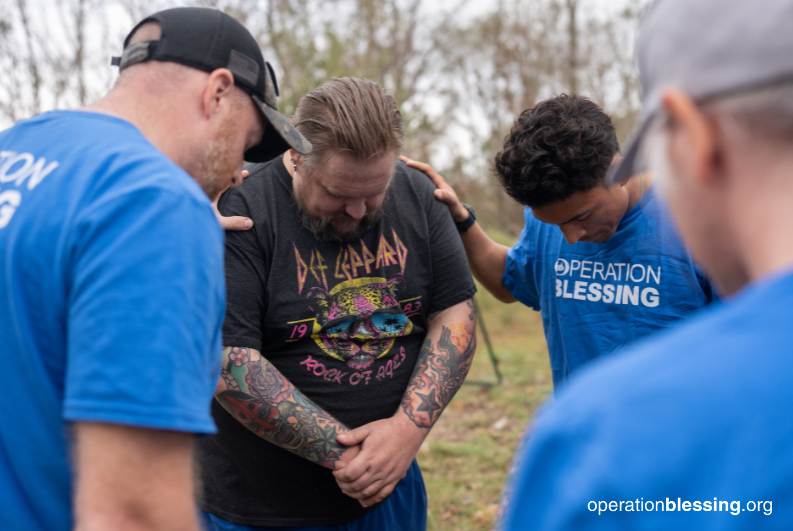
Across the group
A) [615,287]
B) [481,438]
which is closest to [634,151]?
[615,287]

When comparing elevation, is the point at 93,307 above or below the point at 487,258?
above

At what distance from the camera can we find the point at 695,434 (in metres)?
0.79

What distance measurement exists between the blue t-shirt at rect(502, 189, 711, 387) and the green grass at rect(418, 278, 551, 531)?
2.53m

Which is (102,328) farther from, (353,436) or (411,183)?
(411,183)

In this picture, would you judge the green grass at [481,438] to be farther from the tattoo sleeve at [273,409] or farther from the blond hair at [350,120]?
the blond hair at [350,120]

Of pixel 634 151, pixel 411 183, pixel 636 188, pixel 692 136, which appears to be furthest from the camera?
Result: pixel 411 183

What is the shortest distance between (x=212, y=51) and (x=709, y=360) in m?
1.40

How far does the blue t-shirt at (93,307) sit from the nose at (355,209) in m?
1.24

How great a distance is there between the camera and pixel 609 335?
9.18ft

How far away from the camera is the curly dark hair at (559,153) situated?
107 inches

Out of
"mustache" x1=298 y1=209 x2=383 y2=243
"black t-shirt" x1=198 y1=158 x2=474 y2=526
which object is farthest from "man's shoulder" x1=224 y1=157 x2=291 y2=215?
"mustache" x1=298 y1=209 x2=383 y2=243

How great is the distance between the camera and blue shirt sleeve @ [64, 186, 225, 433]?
4.66ft

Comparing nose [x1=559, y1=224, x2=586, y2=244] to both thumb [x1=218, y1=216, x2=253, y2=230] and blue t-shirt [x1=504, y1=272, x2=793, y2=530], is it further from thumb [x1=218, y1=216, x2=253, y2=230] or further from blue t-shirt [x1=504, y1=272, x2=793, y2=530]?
blue t-shirt [x1=504, y1=272, x2=793, y2=530]

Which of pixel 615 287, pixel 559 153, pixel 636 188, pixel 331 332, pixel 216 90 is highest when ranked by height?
pixel 216 90
